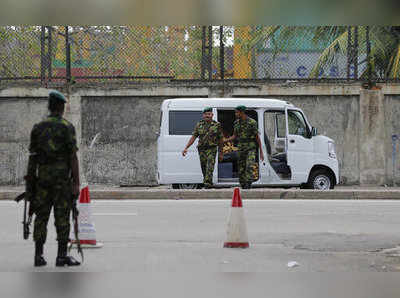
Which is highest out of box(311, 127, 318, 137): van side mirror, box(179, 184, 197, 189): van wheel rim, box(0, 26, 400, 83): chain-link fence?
box(0, 26, 400, 83): chain-link fence

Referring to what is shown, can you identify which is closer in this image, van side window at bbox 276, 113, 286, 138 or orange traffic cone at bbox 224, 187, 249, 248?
orange traffic cone at bbox 224, 187, 249, 248

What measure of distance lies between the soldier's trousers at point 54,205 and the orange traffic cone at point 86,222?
3.96 ft

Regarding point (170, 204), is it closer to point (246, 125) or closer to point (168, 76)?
point (246, 125)

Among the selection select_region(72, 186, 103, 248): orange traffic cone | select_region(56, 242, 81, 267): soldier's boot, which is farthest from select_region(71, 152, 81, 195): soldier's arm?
select_region(72, 186, 103, 248): orange traffic cone

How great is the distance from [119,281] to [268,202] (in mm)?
8558

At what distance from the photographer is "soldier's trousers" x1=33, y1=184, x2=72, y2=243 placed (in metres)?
7.75

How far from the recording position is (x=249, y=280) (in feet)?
24.3

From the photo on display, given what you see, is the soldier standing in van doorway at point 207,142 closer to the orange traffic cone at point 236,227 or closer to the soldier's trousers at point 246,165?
the soldier's trousers at point 246,165

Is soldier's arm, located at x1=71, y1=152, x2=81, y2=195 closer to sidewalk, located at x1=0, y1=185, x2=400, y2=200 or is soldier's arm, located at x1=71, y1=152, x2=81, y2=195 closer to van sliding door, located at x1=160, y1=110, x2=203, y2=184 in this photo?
sidewalk, located at x1=0, y1=185, x2=400, y2=200

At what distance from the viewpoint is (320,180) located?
17859 mm

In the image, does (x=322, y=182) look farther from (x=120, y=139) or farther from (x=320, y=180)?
(x=120, y=139)

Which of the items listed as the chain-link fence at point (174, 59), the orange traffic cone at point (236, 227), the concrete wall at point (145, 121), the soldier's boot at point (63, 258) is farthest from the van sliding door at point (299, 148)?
the soldier's boot at point (63, 258)

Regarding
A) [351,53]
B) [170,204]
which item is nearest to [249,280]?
[170,204]

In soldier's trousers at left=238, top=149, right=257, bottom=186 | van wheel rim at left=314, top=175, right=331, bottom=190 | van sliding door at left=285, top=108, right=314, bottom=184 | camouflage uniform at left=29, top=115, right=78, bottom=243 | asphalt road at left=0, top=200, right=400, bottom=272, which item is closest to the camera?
camouflage uniform at left=29, top=115, right=78, bottom=243
